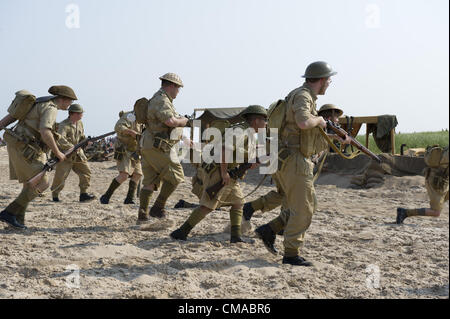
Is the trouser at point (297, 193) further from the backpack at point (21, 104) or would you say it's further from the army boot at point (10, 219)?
the army boot at point (10, 219)

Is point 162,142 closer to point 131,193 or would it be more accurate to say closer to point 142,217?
point 142,217

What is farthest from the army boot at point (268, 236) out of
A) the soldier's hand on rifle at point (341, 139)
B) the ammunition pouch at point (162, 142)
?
the ammunition pouch at point (162, 142)

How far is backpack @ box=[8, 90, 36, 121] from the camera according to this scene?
6.02 m

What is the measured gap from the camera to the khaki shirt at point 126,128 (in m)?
8.46

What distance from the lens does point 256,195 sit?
36.9 feet

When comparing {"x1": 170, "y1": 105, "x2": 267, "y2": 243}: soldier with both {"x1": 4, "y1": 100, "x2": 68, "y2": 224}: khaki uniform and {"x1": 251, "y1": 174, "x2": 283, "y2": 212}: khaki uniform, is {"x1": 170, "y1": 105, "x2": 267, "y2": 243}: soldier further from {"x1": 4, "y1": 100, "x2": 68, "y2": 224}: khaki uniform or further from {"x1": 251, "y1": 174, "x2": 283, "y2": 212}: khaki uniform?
{"x1": 4, "y1": 100, "x2": 68, "y2": 224}: khaki uniform

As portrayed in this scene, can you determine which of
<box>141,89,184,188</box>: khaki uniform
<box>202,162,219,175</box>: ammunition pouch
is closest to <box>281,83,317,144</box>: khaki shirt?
<box>202,162,219,175</box>: ammunition pouch

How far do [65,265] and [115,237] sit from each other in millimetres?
1302

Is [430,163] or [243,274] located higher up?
[430,163]

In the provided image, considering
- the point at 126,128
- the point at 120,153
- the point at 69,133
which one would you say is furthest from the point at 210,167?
the point at 69,133

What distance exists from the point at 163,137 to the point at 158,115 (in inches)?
12.9

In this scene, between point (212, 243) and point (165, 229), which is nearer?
point (212, 243)
